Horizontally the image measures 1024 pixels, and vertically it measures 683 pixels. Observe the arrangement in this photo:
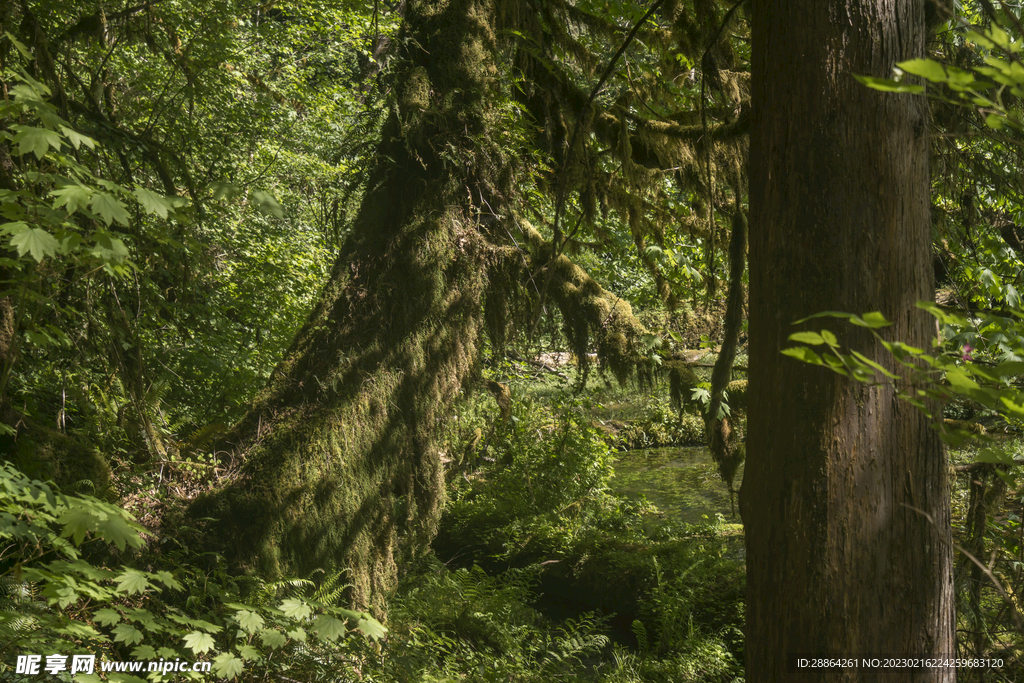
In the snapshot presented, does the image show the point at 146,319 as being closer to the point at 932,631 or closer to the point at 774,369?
the point at 774,369

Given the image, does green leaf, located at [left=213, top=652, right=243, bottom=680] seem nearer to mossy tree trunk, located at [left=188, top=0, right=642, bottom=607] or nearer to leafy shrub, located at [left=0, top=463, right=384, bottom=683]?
leafy shrub, located at [left=0, top=463, right=384, bottom=683]

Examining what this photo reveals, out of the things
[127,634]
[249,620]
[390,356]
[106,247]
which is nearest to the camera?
[106,247]

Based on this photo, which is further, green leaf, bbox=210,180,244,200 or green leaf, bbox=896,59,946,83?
green leaf, bbox=210,180,244,200

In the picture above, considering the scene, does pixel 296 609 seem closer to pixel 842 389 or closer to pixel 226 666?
pixel 226 666

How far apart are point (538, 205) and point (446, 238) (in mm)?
1373

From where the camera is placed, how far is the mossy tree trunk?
3664 mm

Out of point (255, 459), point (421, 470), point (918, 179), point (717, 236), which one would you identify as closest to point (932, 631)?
point (918, 179)

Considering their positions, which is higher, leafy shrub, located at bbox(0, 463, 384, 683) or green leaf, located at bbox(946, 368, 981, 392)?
green leaf, located at bbox(946, 368, 981, 392)

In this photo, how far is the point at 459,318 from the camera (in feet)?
14.6

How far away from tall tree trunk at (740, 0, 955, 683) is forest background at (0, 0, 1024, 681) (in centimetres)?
7

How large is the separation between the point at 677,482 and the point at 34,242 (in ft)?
32.3

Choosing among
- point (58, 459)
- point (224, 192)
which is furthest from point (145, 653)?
point (224, 192)

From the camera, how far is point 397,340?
13.6 ft

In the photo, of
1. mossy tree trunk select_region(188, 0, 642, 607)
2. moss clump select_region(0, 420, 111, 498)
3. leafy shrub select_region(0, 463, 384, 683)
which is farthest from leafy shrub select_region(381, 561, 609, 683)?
moss clump select_region(0, 420, 111, 498)
